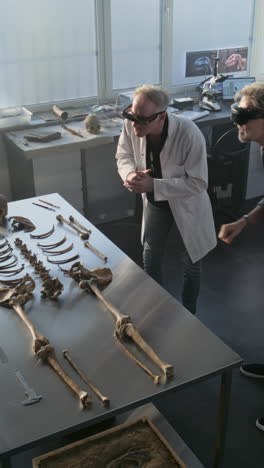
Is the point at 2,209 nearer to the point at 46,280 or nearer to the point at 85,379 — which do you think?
the point at 46,280

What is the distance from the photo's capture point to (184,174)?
277 centimetres

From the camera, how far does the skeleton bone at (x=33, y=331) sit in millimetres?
1713

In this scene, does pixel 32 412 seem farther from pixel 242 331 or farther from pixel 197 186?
pixel 242 331

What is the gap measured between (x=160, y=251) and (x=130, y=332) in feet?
3.77

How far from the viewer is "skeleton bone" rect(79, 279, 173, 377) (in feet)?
5.81

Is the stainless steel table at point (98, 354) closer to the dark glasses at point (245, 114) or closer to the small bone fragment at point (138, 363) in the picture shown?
the small bone fragment at point (138, 363)

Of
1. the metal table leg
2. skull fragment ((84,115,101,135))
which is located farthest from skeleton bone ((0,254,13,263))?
skull fragment ((84,115,101,135))

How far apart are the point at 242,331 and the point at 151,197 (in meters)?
1.06

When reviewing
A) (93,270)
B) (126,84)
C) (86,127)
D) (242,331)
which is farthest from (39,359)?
(126,84)

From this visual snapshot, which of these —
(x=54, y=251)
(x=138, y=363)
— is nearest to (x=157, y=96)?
(x=54, y=251)

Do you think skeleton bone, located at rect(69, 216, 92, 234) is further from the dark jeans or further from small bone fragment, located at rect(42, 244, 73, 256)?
the dark jeans

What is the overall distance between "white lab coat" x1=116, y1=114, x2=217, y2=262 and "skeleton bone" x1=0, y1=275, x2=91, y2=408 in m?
0.86

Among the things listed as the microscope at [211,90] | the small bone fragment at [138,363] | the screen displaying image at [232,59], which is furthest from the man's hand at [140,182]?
the screen displaying image at [232,59]

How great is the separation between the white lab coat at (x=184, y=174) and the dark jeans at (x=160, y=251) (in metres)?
0.08
